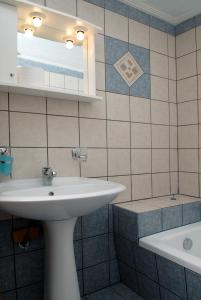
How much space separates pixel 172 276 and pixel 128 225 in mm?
403

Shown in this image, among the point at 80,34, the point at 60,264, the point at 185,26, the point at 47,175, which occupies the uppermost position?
the point at 185,26

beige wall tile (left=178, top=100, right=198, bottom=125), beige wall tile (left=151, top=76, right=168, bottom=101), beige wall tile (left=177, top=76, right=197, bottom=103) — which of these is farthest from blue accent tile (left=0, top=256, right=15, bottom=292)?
beige wall tile (left=177, top=76, right=197, bottom=103)

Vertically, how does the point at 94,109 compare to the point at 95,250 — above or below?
above

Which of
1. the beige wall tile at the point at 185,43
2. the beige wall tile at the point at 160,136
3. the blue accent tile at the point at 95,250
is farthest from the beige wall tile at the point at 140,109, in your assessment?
the blue accent tile at the point at 95,250

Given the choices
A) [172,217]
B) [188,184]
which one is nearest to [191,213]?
[172,217]

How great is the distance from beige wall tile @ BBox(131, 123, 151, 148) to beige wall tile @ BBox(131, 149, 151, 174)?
0.15 feet

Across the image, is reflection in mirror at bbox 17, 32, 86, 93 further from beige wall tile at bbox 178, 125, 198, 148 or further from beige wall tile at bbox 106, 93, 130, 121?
beige wall tile at bbox 178, 125, 198, 148

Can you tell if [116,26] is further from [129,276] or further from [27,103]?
[129,276]

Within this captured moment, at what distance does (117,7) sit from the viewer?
5.97 ft

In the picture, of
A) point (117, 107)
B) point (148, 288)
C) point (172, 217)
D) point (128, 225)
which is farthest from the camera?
point (117, 107)

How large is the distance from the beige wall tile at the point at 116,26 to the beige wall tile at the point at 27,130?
2.78 feet

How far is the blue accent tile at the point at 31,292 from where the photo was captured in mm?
1406

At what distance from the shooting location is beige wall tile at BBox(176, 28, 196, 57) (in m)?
2.04

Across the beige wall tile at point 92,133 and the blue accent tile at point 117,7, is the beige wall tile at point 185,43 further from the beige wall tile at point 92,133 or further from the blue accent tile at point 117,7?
the beige wall tile at point 92,133
